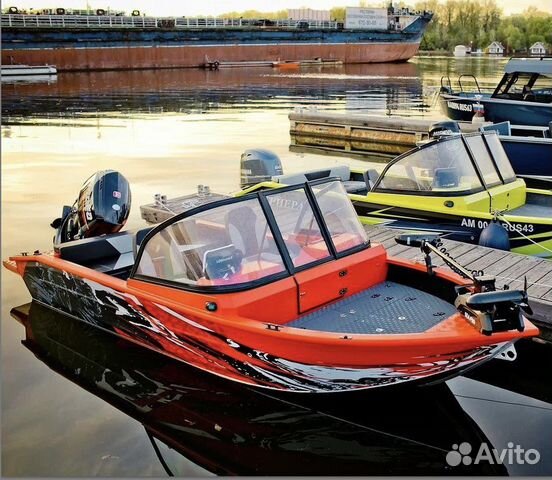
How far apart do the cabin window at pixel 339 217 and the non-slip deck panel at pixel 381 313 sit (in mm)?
489

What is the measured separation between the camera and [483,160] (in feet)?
29.7

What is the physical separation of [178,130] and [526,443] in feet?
61.6

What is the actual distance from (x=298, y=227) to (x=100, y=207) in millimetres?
2919

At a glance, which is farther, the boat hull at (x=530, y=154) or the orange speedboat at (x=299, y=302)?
the boat hull at (x=530, y=154)

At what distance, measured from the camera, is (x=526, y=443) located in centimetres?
495

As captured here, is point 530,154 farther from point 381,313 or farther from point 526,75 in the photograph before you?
point 381,313

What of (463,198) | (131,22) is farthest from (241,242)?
(131,22)

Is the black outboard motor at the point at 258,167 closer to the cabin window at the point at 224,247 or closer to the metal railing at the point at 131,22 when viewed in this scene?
the cabin window at the point at 224,247

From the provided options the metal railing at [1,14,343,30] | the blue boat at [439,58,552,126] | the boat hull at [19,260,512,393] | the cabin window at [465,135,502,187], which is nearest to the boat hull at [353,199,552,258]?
the cabin window at [465,135,502,187]

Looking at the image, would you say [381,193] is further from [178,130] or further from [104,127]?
[104,127]

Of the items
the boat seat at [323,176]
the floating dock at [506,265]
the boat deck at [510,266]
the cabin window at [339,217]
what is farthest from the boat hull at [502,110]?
the cabin window at [339,217]

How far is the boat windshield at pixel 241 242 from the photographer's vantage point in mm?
5359

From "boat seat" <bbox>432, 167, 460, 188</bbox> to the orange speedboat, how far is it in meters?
2.94

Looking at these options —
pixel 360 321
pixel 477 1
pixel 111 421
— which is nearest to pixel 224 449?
pixel 111 421
